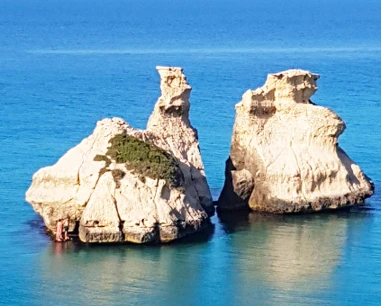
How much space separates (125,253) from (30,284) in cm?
489

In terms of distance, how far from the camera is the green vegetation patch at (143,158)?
180 ft

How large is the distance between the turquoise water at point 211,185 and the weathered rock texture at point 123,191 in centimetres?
77

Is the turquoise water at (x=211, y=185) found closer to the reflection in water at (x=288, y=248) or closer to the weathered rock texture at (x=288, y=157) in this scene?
the reflection in water at (x=288, y=248)

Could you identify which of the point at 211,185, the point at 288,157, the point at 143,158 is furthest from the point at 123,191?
the point at 211,185

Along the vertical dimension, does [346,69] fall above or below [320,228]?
above

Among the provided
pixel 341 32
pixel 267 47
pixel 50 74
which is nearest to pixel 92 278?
pixel 50 74

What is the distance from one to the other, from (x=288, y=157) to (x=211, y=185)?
299 inches

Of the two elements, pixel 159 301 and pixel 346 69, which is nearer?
pixel 159 301

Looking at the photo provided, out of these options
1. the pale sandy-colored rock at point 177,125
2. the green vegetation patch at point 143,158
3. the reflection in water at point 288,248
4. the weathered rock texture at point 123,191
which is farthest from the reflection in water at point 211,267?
the green vegetation patch at point 143,158

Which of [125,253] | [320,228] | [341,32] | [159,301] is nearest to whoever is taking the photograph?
[159,301]

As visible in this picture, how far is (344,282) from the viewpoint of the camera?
5103 cm

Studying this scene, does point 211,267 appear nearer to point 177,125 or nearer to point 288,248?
point 288,248

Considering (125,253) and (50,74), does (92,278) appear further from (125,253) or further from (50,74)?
(50,74)

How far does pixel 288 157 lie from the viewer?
201ft
